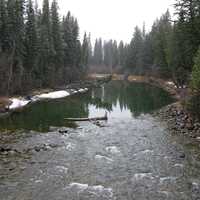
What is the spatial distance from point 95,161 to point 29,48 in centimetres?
3279

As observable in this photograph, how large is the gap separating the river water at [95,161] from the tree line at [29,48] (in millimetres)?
14809

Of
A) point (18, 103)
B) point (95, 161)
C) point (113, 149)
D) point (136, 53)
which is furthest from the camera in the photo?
point (136, 53)

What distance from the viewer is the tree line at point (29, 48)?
38.3m

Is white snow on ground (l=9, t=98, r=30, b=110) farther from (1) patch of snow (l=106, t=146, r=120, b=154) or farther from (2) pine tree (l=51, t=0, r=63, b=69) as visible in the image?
(2) pine tree (l=51, t=0, r=63, b=69)

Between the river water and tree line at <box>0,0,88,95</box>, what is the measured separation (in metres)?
14.8

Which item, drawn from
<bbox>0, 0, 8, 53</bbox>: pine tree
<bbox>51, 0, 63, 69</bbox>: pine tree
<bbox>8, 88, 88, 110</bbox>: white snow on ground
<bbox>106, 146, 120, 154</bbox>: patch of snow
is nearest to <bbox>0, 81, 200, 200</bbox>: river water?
<bbox>106, 146, 120, 154</bbox>: patch of snow

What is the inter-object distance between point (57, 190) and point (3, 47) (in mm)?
33300

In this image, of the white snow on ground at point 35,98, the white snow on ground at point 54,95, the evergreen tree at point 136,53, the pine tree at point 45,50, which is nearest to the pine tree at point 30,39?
the pine tree at point 45,50

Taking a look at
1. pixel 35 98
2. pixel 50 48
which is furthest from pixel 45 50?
pixel 35 98

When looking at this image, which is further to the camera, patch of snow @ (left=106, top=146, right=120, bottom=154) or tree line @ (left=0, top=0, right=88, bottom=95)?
tree line @ (left=0, top=0, right=88, bottom=95)

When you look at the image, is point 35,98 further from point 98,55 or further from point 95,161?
point 98,55

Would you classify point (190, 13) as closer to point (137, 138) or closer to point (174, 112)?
point (174, 112)

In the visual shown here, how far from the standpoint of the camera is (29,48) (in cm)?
4316

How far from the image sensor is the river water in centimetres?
1091
